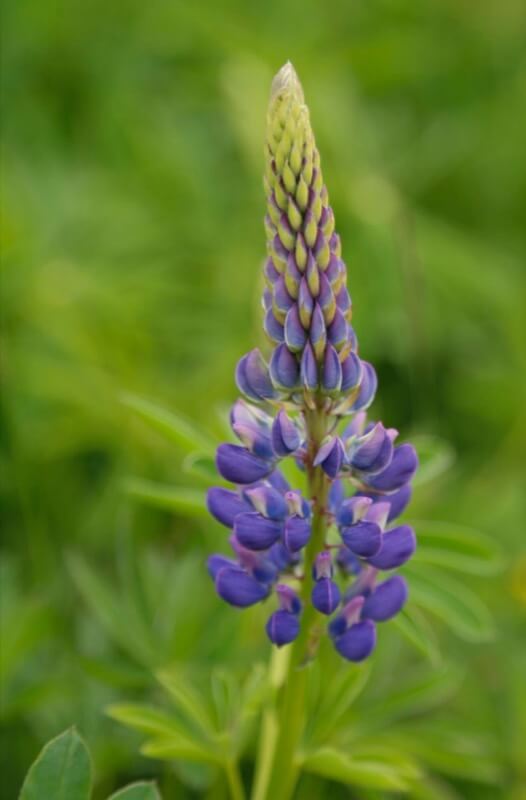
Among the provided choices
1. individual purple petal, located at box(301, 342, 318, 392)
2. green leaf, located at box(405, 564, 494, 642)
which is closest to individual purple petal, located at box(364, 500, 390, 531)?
individual purple petal, located at box(301, 342, 318, 392)

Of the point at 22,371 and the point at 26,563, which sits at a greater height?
the point at 22,371

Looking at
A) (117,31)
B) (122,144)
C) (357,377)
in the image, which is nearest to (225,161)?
(122,144)

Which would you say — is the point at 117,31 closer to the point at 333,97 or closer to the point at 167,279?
the point at 333,97

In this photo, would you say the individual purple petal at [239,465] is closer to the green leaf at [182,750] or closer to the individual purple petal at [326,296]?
the individual purple petal at [326,296]

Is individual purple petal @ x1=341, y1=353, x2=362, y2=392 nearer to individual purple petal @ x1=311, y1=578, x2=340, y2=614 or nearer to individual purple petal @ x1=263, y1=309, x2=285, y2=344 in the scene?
individual purple petal @ x1=263, y1=309, x2=285, y2=344

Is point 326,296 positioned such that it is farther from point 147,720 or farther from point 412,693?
point 412,693

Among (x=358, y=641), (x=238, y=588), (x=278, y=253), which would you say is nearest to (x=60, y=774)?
(x=238, y=588)

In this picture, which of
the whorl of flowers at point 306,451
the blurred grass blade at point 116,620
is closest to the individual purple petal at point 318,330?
the whorl of flowers at point 306,451
